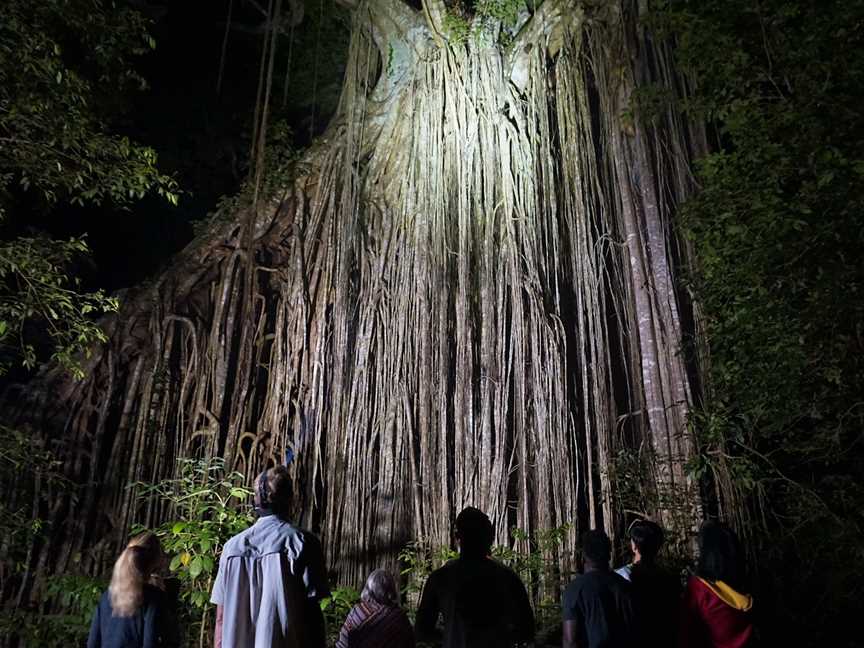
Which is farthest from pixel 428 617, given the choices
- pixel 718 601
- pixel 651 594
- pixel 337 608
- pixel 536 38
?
pixel 536 38

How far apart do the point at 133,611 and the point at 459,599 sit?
92 centimetres

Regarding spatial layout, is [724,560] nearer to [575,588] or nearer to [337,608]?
[575,588]

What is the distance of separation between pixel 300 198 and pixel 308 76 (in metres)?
2.68

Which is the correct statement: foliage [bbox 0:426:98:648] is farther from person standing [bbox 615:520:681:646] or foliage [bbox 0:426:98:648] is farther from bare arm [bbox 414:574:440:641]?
Result: person standing [bbox 615:520:681:646]

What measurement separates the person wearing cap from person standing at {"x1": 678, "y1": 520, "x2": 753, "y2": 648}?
1.02 meters

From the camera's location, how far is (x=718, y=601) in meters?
1.83

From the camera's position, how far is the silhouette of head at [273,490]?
187cm

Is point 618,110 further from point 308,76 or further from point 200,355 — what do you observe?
point 308,76

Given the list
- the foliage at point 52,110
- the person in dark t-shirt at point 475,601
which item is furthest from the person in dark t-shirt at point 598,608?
the foliage at point 52,110

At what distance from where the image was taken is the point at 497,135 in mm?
4836

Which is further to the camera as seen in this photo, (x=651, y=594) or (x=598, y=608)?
(x=651, y=594)

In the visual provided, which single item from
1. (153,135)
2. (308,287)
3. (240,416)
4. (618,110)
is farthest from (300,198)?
(153,135)

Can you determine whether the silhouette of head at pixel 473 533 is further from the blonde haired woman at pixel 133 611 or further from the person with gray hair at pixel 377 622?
the blonde haired woman at pixel 133 611

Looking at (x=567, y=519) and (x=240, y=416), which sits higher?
(x=240, y=416)
